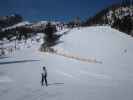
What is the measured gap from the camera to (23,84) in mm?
19922

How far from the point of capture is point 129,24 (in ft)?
279

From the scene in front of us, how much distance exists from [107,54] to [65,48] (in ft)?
51.7

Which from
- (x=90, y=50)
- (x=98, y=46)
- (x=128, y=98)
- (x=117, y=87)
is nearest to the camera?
(x=128, y=98)

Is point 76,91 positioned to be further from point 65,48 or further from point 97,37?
point 97,37

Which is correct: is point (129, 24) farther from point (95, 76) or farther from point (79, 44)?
point (95, 76)

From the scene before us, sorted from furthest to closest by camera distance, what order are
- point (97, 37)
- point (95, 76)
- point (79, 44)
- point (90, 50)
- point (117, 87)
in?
point (97, 37)
point (79, 44)
point (90, 50)
point (95, 76)
point (117, 87)

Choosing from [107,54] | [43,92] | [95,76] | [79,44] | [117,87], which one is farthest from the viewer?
[79,44]

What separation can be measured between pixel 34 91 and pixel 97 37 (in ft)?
170

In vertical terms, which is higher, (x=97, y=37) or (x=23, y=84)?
(x=97, y=37)

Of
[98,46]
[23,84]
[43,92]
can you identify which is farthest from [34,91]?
[98,46]

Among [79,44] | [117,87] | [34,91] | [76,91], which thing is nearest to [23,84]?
[34,91]

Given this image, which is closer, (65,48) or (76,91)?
(76,91)

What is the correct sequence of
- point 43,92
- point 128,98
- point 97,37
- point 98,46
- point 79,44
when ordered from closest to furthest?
1. point 128,98
2. point 43,92
3. point 98,46
4. point 79,44
5. point 97,37

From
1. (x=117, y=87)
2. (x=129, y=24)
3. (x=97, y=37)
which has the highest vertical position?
(x=129, y=24)
